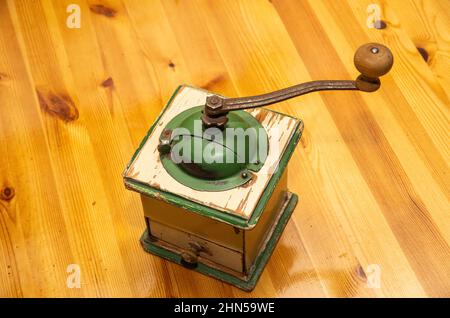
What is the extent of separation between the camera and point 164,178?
1.38 m

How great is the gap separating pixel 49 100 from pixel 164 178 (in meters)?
0.65

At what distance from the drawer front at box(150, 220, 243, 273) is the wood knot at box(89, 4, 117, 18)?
2.57ft

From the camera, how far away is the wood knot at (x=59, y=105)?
184 centimetres

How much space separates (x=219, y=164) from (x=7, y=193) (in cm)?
66

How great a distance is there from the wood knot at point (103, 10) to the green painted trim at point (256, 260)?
768 millimetres

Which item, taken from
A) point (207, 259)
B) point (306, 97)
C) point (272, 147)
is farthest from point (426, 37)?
point (207, 259)

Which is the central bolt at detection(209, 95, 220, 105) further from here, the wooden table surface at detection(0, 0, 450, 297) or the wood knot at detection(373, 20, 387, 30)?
the wood knot at detection(373, 20, 387, 30)

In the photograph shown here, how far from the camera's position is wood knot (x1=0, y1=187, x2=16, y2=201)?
1695mm

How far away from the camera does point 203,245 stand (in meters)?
1.53

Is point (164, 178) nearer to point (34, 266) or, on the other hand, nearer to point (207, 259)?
point (207, 259)

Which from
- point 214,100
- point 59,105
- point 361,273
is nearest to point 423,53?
point 361,273

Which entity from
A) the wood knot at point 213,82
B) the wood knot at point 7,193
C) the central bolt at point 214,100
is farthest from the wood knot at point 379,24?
the wood knot at point 7,193

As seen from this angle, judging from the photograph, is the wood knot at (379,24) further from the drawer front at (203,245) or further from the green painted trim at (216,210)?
the drawer front at (203,245)

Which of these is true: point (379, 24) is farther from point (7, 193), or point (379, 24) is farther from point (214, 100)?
point (7, 193)
